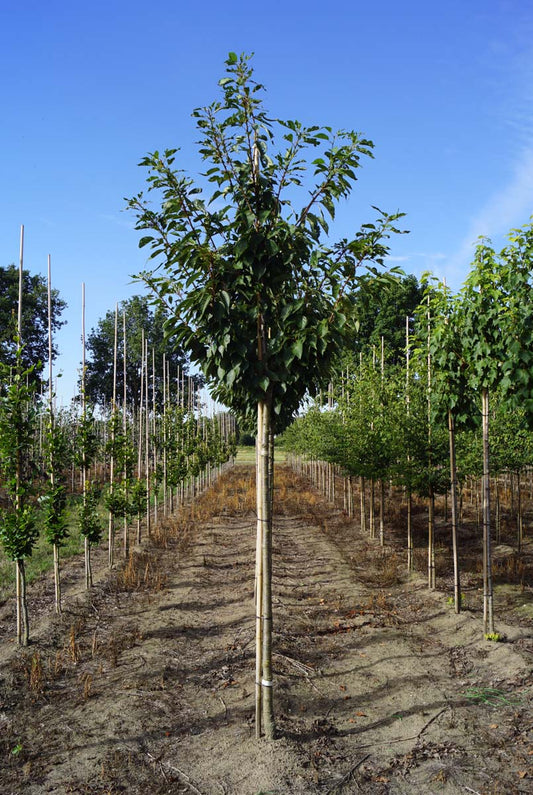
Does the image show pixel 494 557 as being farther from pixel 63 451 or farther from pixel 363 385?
pixel 63 451

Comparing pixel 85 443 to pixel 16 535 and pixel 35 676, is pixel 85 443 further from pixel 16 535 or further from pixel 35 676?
pixel 35 676

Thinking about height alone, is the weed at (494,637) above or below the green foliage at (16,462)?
below

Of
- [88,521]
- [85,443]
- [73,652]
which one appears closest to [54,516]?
[88,521]

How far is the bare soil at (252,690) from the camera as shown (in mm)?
4711

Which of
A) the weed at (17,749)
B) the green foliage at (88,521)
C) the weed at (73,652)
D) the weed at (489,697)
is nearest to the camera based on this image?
the weed at (17,749)

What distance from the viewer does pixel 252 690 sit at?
6.26 metres

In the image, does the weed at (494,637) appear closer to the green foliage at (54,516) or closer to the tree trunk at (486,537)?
the tree trunk at (486,537)

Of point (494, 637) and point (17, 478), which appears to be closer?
point (17, 478)

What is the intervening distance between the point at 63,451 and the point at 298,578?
228 inches

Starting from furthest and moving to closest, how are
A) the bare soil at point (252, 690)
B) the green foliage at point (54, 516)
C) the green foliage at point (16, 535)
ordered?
the green foliage at point (54, 516)
the green foliage at point (16, 535)
the bare soil at point (252, 690)

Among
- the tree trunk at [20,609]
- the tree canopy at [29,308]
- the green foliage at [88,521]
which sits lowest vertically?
the tree trunk at [20,609]

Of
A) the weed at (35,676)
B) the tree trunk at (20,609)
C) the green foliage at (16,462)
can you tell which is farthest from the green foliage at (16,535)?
the weed at (35,676)

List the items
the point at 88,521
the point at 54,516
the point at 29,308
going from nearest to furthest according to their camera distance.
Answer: the point at 54,516, the point at 88,521, the point at 29,308

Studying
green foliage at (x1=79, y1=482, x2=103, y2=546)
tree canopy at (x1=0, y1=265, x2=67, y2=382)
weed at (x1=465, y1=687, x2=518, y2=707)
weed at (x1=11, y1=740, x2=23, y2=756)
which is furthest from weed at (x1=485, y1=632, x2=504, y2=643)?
tree canopy at (x1=0, y1=265, x2=67, y2=382)
